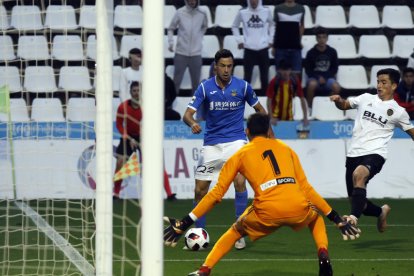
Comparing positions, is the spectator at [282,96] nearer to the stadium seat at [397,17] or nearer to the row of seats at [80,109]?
the row of seats at [80,109]

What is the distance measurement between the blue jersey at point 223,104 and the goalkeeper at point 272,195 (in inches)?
105

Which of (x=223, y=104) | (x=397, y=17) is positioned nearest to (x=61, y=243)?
(x=223, y=104)

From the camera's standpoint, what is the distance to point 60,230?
12.6 m

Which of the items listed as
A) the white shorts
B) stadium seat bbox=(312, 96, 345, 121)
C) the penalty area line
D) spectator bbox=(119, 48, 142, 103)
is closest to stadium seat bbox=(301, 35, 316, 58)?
stadium seat bbox=(312, 96, 345, 121)

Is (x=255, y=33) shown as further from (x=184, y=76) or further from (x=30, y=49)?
(x=30, y=49)

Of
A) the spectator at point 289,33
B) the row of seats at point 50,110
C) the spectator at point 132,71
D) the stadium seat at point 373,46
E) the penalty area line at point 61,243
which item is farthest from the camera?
the stadium seat at point 373,46

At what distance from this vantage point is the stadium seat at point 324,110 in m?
19.3

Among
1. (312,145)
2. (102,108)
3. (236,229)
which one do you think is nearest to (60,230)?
(236,229)

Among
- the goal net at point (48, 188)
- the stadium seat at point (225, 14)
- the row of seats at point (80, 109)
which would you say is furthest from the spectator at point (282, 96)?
the goal net at point (48, 188)

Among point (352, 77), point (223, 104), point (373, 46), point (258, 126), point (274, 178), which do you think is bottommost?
point (352, 77)

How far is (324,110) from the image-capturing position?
1942 cm

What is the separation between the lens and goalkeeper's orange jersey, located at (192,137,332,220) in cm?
898

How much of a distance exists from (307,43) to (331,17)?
118 centimetres

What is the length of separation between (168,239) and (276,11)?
37.4ft
